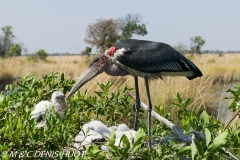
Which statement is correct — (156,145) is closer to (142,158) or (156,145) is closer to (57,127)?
(142,158)

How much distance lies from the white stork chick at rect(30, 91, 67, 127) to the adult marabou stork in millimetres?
79

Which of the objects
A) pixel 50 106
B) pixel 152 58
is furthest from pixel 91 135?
pixel 152 58

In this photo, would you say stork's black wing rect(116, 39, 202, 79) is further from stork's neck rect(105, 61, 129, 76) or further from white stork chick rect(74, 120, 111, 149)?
white stork chick rect(74, 120, 111, 149)

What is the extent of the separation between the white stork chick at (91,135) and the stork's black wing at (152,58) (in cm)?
51

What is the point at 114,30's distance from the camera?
2617 centimetres

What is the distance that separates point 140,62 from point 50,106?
57 cm

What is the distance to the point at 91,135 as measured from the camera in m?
1.74

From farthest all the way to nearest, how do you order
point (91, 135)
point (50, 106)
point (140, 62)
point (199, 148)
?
1. point (140, 62)
2. point (50, 106)
3. point (91, 135)
4. point (199, 148)

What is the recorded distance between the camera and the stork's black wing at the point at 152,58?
2.38 meters

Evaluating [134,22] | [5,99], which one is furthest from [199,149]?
[134,22]

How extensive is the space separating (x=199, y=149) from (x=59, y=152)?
0.50 meters

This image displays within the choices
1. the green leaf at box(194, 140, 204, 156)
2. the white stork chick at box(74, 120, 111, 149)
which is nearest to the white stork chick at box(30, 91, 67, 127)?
the white stork chick at box(74, 120, 111, 149)

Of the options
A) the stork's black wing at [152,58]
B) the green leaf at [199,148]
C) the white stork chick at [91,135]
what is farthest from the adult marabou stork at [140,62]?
the green leaf at [199,148]

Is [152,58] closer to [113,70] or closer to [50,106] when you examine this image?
[113,70]
